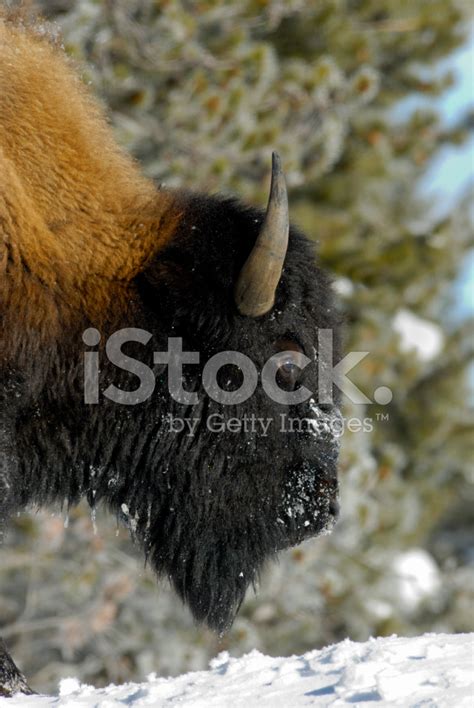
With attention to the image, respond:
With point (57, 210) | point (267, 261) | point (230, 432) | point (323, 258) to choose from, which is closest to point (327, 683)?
point (230, 432)

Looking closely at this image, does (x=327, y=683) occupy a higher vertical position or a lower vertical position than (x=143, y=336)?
lower

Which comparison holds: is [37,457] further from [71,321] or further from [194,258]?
[194,258]

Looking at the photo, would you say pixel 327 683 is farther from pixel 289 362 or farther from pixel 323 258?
pixel 323 258

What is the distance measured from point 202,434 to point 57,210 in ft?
3.32

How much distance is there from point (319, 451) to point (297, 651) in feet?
21.8

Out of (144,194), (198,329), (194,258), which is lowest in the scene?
(198,329)

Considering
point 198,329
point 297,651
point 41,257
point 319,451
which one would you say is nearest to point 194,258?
point 198,329

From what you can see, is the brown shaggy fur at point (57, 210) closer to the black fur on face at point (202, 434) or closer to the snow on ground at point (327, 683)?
the black fur on face at point (202, 434)

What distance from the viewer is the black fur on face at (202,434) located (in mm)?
4301

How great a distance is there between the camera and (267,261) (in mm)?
4113

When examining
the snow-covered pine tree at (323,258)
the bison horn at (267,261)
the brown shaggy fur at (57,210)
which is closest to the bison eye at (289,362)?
the bison horn at (267,261)

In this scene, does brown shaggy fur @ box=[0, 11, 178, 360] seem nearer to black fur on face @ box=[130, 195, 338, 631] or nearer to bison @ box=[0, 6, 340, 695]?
bison @ box=[0, 6, 340, 695]

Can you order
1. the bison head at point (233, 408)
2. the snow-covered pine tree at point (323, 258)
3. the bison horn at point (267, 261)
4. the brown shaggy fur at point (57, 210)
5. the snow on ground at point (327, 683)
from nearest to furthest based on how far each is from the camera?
the snow on ground at point (327, 683)
the bison horn at point (267, 261)
the brown shaggy fur at point (57, 210)
the bison head at point (233, 408)
the snow-covered pine tree at point (323, 258)

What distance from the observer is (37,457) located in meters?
4.38
